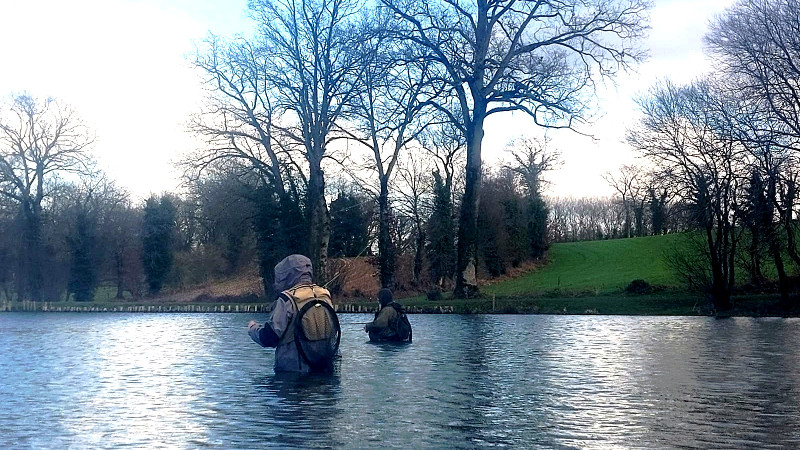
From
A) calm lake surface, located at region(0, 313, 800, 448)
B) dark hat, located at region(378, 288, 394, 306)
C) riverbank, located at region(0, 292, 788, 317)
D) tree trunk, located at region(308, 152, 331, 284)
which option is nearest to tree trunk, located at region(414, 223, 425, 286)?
tree trunk, located at region(308, 152, 331, 284)

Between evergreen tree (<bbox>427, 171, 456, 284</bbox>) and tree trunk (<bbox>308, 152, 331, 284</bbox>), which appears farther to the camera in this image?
evergreen tree (<bbox>427, 171, 456, 284</bbox>)

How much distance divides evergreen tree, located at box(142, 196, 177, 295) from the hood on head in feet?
150

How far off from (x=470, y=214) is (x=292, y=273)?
27.2 metres

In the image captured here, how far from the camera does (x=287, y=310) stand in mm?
12148

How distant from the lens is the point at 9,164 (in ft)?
182

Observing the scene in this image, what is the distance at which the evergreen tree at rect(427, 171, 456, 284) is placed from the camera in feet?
170

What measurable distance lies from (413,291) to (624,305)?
1484 centimetres

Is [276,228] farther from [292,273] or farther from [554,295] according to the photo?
[292,273]

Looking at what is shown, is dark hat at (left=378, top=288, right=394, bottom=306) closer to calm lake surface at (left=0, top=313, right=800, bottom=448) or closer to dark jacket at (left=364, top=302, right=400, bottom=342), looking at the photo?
dark jacket at (left=364, top=302, right=400, bottom=342)

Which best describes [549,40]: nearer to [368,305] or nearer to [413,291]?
[368,305]

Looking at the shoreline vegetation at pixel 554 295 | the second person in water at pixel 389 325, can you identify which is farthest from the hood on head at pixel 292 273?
the shoreline vegetation at pixel 554 295

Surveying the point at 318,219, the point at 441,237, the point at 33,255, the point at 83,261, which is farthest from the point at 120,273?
the point at 441,237

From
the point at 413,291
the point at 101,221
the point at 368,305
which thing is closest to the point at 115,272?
the point at 101,221

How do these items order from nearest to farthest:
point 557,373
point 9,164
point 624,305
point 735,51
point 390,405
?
point 390,405 → point 557,373 → point 735,51 → point 624,305 → point 9,164
